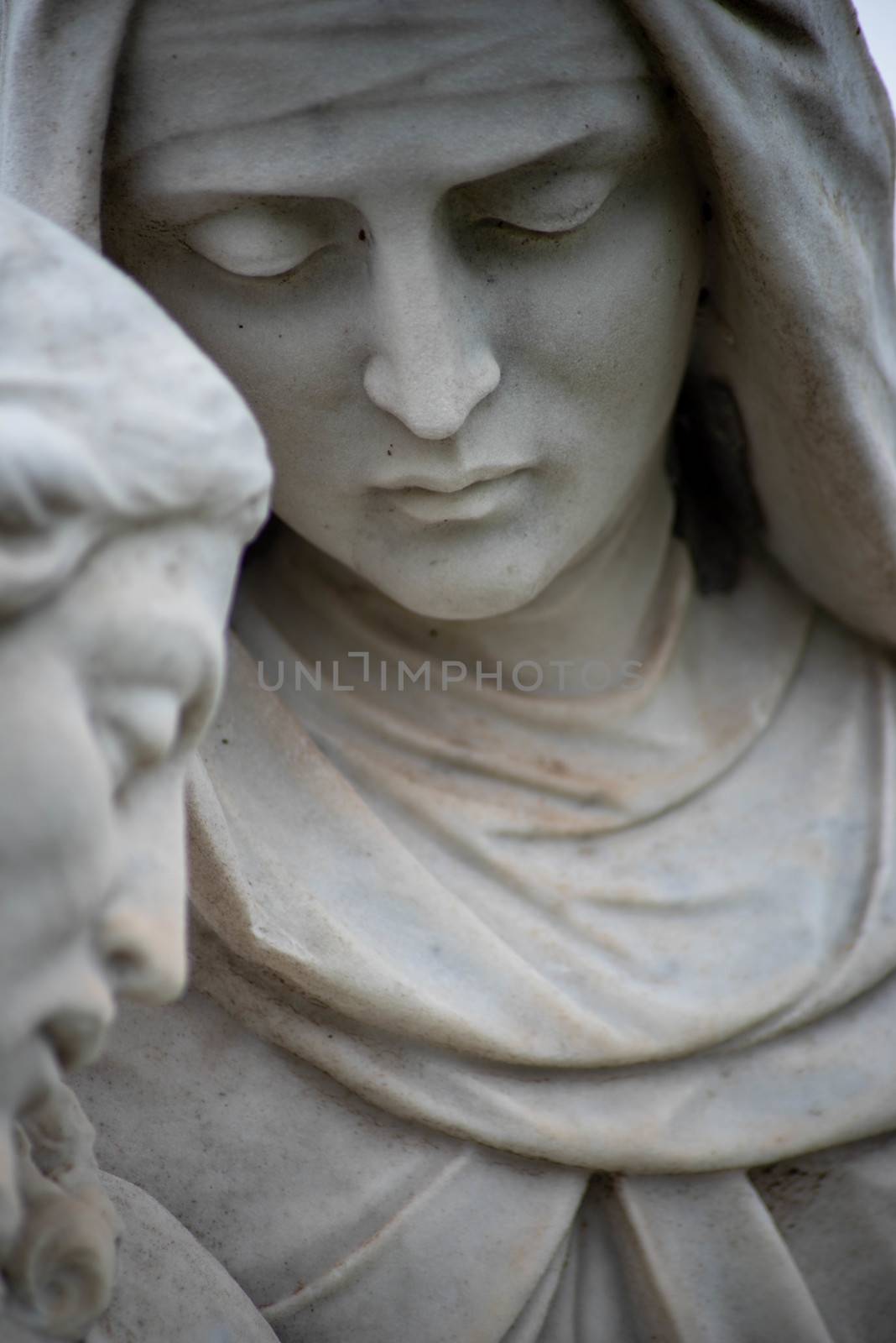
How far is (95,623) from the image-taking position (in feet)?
2.29

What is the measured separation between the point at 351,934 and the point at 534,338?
1.35ft

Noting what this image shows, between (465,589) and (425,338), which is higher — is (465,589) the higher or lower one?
the lower one

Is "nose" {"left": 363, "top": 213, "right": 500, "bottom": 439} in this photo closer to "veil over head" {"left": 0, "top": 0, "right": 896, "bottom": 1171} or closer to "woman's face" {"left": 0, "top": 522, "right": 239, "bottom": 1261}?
"veil over head" {"left": 0, "top": 0, "right": 896, "bottom": 1171}

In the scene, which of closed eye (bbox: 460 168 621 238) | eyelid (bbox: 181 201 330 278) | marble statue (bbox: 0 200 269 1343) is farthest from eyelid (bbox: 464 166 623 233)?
marble statue (bbox: 0 200 269 1343)

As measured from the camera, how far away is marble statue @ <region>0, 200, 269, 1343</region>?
68 cm

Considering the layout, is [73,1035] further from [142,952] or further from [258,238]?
[258,238]

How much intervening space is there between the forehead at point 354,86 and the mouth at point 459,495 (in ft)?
0.64

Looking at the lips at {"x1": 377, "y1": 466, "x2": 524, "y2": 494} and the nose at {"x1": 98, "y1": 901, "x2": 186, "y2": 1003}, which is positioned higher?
the nose at {"x1": 98, "y1": 901, "x2": 186, "y2": 1003}

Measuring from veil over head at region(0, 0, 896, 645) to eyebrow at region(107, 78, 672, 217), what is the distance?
34 millimetres

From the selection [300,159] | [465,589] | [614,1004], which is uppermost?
[300,159]

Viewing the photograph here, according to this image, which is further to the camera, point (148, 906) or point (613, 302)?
point (613, 302)

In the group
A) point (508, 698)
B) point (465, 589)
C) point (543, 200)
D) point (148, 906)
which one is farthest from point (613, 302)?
point (148, 906)

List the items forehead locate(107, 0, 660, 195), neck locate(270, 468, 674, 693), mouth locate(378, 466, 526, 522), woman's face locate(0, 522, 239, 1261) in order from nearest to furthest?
woman's face locate(0, 522, 239, 1261) → forehead locate(107, 0, 660, 195) → mouth locate(378, 466, 526, 522) → neck locate(270, 468, 674, 693)

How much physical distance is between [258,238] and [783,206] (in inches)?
13.7
